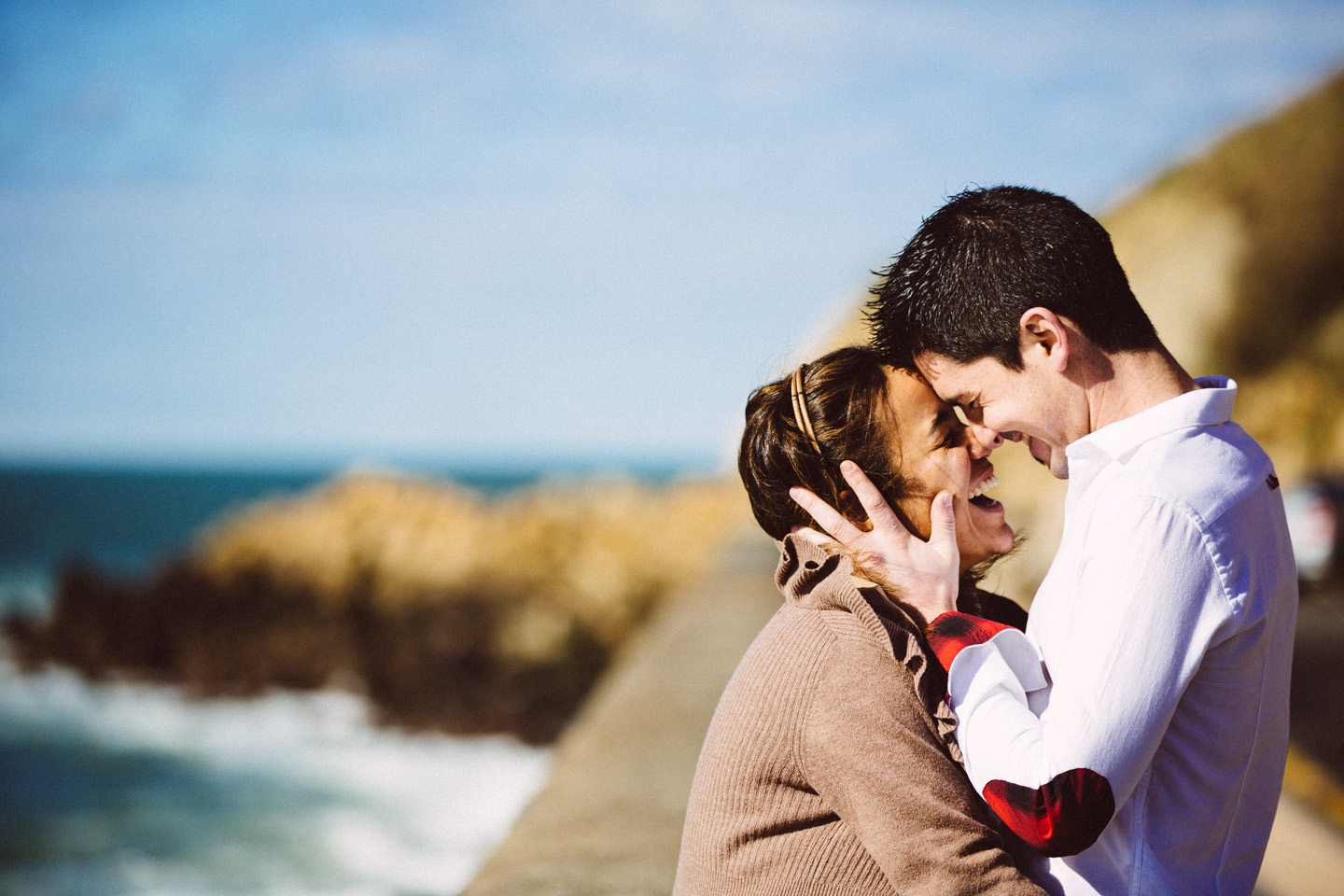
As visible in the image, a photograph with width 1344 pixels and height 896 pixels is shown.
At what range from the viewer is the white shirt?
5.33 feet

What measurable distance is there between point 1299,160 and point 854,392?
23444 millimetres

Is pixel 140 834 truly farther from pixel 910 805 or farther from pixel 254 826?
pixel 910 805

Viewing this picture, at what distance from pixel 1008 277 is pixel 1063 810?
89cm

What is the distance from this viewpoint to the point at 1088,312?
1.84 meters

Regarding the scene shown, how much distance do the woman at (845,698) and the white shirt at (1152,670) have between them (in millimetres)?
94

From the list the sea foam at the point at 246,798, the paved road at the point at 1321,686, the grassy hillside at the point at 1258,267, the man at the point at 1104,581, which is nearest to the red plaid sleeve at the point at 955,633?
the man at the point at 1104,581

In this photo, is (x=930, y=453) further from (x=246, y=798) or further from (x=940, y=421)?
(x=246, y=798)

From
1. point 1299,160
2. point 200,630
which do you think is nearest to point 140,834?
point 200,630

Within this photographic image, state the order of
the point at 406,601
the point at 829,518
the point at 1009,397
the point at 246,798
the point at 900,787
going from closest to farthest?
1. the point at 900,787
2. the point at 1009,397
3. the point at 829,518
4. the point at 246,798
5. the point at 406,601

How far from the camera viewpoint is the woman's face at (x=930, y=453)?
6.99ft

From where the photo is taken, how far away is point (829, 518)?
6.83 feet

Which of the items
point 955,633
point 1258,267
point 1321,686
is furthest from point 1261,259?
point 955,633

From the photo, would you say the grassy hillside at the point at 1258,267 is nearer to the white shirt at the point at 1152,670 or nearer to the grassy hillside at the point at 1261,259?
the grassy hillside at the point at 1261,259

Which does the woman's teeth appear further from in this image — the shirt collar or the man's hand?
the shirt collar
